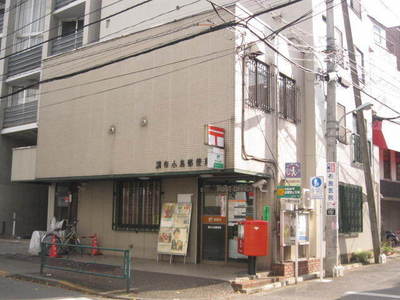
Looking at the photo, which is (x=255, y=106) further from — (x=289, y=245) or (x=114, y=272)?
(x=114, y=272)

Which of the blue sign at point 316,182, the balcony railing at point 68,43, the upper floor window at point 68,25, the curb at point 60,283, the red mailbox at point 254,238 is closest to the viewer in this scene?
the curb at point 60,283

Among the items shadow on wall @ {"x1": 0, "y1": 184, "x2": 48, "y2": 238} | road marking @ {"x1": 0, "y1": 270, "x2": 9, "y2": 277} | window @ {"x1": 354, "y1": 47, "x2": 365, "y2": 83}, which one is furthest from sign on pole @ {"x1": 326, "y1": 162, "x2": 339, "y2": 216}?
shadow on wall @ {"x1": 0, "y1": 184, "x2": 48, "y2": 238}

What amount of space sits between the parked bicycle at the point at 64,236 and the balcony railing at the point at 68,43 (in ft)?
34.2

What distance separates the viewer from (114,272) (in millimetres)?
12281

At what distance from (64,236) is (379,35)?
63.7ft

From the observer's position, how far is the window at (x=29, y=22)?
2581 cm

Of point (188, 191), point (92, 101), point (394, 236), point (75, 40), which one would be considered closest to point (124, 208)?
point (188, 191)

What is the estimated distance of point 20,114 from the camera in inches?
961

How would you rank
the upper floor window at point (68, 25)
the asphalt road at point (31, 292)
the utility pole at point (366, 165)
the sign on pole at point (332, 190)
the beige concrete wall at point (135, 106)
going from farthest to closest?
the upper floor window at point (68, 25) → the utility pole at point (366, 165) → the sign on pole at point (332, 190) → the beige concrete wall at point (135, 106) → the asphalt road at point (31, 292)

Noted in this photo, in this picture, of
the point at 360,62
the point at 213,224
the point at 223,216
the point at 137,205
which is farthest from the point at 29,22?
the point at 223,216

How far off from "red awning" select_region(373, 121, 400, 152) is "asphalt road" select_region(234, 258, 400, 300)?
9.31 meters

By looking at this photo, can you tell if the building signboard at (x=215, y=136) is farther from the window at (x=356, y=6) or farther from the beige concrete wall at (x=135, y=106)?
the window at (x=356, y=6)

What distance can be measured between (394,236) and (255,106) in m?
14.8

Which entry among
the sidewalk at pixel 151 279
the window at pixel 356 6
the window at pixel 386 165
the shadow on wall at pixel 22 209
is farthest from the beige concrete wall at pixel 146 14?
the window at pixel 386 165
